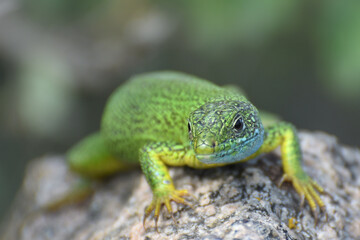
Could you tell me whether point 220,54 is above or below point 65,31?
below

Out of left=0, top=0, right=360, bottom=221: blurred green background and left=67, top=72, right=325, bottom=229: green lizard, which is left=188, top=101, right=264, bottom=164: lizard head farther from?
left=0, top=0, right=360, bottom=221: blurred green background

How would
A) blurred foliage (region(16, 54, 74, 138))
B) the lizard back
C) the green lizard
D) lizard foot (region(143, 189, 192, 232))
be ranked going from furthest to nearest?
1. blurred foliage (region(16, 54, 74, 138))
2. the lizard back
3. lizard foot (region(143, 189, 192, 232))
4. the green lizard

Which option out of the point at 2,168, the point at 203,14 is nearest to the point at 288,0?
the point at 203,14

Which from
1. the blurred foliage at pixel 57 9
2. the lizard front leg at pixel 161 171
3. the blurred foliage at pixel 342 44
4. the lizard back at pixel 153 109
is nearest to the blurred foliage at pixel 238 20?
the blurred foliage at pixel 342 44

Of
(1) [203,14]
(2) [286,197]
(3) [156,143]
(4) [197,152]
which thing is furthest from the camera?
(1) [203,14]

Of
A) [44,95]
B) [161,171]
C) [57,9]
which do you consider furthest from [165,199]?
[57,9]

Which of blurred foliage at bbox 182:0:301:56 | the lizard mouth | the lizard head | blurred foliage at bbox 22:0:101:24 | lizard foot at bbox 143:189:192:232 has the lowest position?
lizard foot at bbox 143:189:192:232

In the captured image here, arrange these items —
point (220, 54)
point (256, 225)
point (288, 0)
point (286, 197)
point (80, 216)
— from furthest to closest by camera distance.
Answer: point (220, 54), point (288, 0), point (80, 216), point (286, 197), point (256, 225)

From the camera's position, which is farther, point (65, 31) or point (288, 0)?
point (65, 31)

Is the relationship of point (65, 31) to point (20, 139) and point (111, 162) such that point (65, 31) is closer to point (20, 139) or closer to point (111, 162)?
point (20, 139)

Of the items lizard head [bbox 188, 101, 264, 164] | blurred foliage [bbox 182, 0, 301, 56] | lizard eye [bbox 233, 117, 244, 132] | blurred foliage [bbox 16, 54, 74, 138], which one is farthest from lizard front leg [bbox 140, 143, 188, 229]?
blurred foliage [bbox 16, 54, 74, 138]
